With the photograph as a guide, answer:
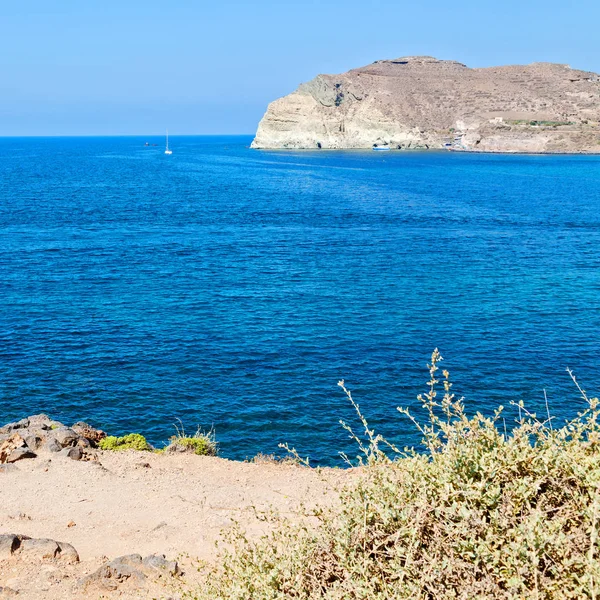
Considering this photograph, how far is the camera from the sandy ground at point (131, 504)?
1332 cm

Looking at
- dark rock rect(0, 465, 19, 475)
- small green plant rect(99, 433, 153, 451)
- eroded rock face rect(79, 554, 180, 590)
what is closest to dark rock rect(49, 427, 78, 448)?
small green plant rect(99, 433, 153, 451)

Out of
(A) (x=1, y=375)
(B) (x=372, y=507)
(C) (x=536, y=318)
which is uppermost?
(B) (x=372, y=507)

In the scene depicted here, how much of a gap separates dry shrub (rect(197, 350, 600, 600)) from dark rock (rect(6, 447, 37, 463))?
13.6 m

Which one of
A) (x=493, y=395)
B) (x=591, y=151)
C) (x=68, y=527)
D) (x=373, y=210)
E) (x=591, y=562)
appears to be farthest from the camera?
(x=591, y=151)

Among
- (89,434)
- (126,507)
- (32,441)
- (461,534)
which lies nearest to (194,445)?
(89,434)

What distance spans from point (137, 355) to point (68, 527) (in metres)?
17.2

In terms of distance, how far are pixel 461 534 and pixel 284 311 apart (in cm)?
3335

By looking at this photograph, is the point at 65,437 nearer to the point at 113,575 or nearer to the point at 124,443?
the point at 124,443

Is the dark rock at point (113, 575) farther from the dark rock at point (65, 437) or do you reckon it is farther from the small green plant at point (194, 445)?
the small green plant at point (194, 445)

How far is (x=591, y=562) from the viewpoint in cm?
602

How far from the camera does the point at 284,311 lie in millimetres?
40062

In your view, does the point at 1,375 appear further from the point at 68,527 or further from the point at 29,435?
the point at 68,527

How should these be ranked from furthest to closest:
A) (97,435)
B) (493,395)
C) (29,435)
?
(493,395) < (97,435) < (29,435)

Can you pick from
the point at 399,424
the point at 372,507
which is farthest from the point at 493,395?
the point at 372,507
